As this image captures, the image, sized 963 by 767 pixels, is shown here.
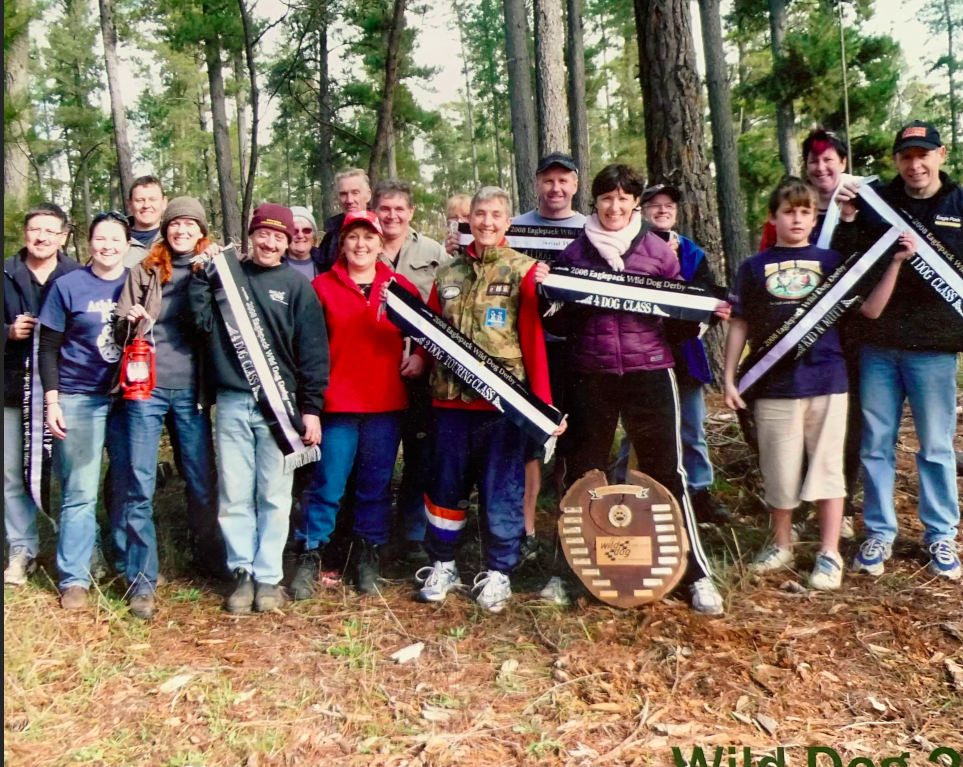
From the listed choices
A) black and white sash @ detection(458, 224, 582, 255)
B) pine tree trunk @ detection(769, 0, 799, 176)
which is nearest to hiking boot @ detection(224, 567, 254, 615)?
black and white sash @ detection(458, 224, 582, 255)

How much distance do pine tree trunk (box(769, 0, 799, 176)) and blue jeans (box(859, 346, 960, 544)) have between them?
38.9ft

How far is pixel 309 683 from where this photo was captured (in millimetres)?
3424

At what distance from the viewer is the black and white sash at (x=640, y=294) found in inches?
151

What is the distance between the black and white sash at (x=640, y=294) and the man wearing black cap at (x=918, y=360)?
1045 millimetres

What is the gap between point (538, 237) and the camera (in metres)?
4.57

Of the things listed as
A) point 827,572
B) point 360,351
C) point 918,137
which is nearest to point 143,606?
point 360,351

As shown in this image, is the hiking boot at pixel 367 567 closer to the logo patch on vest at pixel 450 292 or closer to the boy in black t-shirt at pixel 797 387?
the logo patch on vest at pixel 450 292

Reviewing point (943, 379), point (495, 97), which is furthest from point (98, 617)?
point (495, 97)

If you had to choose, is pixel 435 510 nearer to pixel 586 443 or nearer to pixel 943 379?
pixel 586 443

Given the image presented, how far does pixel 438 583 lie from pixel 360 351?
139cm

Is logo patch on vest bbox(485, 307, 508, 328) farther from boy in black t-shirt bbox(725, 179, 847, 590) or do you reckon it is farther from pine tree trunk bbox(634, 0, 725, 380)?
pine tree trunk bbox(634, 0, 725, 380)

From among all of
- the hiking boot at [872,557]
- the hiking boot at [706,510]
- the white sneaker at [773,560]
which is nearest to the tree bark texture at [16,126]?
the hiking boot at [706,510]

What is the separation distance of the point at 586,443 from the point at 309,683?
1.84 metres

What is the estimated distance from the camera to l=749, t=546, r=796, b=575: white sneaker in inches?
165
